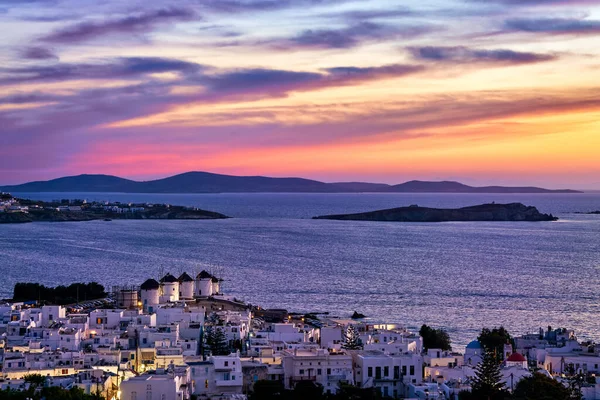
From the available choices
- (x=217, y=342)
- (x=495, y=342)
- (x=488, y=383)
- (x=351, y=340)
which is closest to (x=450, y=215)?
(x=495, y=342)

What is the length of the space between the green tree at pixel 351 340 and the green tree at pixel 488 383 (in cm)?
565

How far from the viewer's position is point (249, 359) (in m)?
25.7

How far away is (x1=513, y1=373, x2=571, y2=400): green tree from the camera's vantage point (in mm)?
21938

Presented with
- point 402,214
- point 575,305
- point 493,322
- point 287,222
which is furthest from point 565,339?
point 402,214

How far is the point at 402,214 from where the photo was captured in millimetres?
144750

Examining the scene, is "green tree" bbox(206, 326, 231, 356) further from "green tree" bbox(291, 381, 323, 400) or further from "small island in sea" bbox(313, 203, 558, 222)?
"small island in sea" bbox(313, 203, 558, 222)

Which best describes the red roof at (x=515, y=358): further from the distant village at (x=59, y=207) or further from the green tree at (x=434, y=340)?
the distant village at (x=59, y=207)

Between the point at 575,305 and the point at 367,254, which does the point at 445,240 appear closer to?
the point at 367,254

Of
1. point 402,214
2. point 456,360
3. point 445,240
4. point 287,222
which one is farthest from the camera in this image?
point 402,214

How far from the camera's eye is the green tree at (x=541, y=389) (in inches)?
864

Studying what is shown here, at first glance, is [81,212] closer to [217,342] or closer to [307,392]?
[217,342]

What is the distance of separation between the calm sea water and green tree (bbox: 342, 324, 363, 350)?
6291mm

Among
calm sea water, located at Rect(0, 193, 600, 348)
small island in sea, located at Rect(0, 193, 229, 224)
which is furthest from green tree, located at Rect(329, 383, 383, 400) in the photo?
small island in sea, located at Rect(0, 193, 229, 224)

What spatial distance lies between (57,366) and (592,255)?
206 feet
